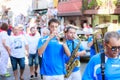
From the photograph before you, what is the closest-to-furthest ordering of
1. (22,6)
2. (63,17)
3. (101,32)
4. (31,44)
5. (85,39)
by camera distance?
(101,32)
(31,44)
(85,39)
(63,17)
(22,6)

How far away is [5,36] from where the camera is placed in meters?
9.71

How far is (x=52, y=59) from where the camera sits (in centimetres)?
587

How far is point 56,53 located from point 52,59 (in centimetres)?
12

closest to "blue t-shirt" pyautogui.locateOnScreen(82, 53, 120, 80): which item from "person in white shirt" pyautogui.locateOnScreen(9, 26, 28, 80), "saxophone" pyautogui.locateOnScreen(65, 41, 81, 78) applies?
"saxophone" pyautogui.locateOnScreen(65, 41, 81, 78)

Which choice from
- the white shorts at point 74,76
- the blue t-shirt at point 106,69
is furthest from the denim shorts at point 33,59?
the blue t-shirt at point 106,69

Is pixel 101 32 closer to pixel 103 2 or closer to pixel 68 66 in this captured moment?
pixel 68 66

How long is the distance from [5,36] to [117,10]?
60.1 ft

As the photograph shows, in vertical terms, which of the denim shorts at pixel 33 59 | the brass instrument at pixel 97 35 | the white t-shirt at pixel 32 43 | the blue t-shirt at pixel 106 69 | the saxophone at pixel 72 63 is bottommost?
the denim shorts at pixel 33 59

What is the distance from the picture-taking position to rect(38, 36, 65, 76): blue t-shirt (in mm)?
5816

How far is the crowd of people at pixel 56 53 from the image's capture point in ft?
11.5

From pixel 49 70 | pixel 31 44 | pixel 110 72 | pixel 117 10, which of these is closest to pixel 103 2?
pixel 117 10

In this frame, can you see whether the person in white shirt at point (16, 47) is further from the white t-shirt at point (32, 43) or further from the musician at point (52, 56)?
the musician at point (52, 56)

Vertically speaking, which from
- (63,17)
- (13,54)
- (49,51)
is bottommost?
(63,17)

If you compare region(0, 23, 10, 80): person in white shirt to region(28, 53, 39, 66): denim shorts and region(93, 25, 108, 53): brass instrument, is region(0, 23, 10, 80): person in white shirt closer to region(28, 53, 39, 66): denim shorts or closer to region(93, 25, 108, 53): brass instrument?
region(28, 53, 39, 66): denim shorts
